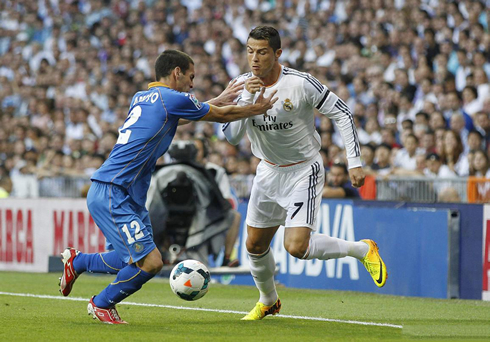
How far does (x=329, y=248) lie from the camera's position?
7.87m

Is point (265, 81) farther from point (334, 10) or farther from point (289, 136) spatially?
point (334, 10)

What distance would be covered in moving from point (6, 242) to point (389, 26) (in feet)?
25.8

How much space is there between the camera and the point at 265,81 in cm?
793

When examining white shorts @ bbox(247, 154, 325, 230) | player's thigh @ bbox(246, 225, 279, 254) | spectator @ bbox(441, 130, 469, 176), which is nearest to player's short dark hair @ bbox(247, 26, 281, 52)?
white shorts @ bbox(247, 154, 325, 230)

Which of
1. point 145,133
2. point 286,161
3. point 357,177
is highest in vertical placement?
Result: point 145,133

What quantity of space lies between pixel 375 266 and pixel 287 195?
101 cm

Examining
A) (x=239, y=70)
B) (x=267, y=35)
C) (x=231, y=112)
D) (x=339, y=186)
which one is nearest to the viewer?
(x=231, y=112)

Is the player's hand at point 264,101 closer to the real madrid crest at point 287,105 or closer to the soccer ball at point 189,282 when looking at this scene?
the real madrid crest at point 287,105

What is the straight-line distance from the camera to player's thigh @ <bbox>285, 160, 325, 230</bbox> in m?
7.75

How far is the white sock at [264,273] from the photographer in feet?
26.5

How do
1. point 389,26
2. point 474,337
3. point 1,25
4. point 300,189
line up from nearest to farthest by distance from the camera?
point 474,337
point 300,189
point 389,26
point 1,25

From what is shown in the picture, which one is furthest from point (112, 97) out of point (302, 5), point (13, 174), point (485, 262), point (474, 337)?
point (474, 337)

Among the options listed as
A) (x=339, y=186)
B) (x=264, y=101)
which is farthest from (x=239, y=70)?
(x=264, y=101)

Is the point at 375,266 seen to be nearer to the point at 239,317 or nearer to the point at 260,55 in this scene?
the point at 239,317
